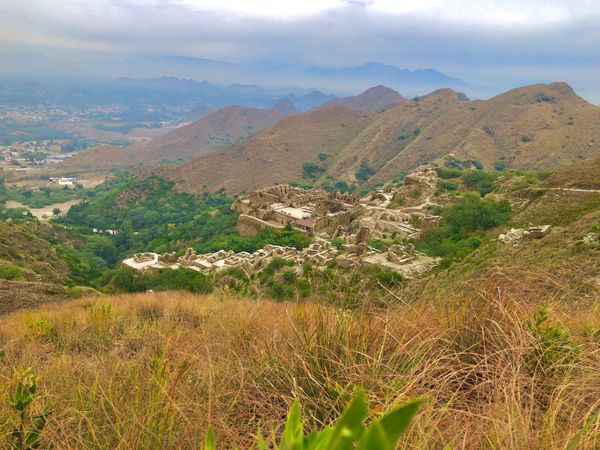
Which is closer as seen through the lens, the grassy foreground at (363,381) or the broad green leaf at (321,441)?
the broad green leaf at (321,441)

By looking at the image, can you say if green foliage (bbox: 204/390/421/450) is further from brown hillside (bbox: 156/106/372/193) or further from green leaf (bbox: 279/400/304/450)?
brown hillside (bbox: 156/106/372/193)

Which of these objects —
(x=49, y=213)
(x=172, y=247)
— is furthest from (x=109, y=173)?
(x=172, y=247)

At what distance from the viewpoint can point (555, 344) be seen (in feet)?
10.7

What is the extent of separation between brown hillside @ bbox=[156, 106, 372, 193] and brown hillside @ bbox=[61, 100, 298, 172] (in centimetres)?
4966

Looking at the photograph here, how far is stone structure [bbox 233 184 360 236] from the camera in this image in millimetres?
33656

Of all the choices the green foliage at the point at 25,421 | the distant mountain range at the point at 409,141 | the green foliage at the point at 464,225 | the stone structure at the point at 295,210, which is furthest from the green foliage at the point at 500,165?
the green foliage at the point at 25,421

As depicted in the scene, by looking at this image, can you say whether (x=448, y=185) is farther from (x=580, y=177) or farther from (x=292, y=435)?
(x=292, y=435)

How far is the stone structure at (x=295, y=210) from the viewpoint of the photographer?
33.7 m

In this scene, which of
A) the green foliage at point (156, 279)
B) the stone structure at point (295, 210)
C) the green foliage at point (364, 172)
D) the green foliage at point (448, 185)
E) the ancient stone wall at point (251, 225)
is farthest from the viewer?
the green foliage at point (364, 172)

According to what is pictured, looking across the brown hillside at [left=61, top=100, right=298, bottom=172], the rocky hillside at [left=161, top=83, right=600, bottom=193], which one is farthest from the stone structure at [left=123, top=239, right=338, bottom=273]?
the brown hillside at [left=61, top=100, right=298, bottom=172]

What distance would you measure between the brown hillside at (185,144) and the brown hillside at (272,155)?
49660 millimetres

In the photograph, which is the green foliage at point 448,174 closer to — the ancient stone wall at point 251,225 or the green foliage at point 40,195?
the ancient stone wall at point 251,225

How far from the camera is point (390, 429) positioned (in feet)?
4.58

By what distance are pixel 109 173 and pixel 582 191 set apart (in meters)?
123
